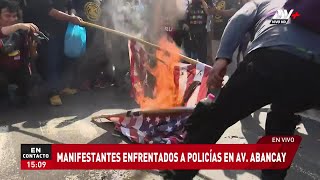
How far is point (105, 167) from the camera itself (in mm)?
3137

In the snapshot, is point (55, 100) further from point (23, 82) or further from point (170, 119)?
point (170, 119)

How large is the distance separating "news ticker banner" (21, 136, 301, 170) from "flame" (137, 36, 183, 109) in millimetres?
1294

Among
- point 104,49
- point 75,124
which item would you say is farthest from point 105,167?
point 104,49

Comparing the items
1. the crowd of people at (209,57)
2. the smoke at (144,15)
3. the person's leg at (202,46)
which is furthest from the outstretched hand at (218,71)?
the person's leg at (202,46)

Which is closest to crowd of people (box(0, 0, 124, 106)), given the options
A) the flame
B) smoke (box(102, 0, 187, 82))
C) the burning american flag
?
smoke (box(102, 0, 187, 82))

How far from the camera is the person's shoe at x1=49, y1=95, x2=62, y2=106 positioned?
5285 millimetres

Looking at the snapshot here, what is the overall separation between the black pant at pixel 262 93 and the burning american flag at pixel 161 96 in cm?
131

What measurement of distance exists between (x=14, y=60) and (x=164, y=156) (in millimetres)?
3181

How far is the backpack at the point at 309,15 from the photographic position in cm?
222

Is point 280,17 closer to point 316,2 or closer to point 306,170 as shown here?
point 316,2

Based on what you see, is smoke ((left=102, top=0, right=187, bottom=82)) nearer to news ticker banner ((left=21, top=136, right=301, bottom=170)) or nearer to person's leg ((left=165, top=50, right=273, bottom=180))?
news ticker banner ((left=21, top=136, right=301, bottom=170))

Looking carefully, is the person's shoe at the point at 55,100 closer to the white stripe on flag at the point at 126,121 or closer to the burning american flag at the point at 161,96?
the burning american flag at the point at 161,96

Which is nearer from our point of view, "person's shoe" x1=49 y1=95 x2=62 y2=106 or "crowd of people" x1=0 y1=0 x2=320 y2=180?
"crowd of people" x1=0 y1=0 x2=320 y2=180

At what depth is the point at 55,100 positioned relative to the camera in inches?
210
